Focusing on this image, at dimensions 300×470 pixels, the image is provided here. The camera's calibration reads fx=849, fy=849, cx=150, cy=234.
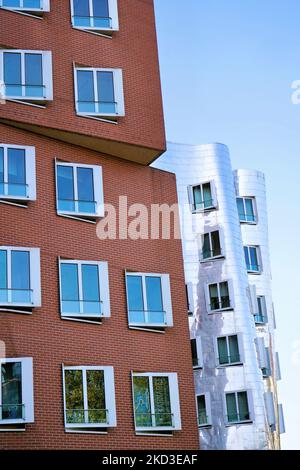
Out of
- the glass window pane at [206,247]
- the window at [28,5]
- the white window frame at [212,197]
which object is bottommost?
the glass window pane at [206,247]

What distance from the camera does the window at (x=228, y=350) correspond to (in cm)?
3833

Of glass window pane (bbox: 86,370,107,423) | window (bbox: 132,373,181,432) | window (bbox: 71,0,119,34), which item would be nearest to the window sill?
window (bbox: 71,0,119,34)

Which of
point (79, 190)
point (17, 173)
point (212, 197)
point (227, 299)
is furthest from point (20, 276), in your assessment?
point (212, 197)

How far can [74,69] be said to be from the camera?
937 inches

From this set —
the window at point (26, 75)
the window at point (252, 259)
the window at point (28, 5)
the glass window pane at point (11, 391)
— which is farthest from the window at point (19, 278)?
the window at point (252, 259)

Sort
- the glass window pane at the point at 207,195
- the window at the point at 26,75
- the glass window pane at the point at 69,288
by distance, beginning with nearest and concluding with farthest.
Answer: the glass window pane at the point at 69,288 → the window at the point at 26,75 → the glass window pane at the point at 207,195

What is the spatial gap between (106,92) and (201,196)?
1839 centimetres

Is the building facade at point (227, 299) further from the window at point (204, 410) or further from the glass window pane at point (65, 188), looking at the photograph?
the glass window pane at point (65, 188)

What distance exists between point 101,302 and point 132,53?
772 centimetres

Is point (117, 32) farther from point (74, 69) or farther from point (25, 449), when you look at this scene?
point (25, 449)

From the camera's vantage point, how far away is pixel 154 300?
23078 mm

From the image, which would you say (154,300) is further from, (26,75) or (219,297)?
(219,297)

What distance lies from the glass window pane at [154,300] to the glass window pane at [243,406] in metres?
15.9
